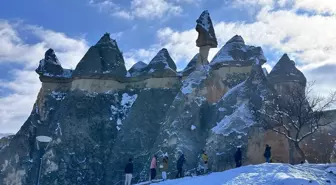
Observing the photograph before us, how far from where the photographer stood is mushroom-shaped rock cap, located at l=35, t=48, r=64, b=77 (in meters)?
44.2

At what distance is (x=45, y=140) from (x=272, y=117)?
12.8 m

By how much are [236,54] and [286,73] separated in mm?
4839

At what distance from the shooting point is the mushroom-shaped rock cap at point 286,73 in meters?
40.7

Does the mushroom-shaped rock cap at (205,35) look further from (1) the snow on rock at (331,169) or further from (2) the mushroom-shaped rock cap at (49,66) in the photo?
(1) the snow on rock at (331,169)

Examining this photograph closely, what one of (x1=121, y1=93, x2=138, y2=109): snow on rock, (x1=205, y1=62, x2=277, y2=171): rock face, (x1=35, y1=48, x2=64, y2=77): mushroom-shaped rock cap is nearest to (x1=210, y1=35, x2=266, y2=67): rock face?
(x1=205, y1=62, x2=277, y2=171): rock face

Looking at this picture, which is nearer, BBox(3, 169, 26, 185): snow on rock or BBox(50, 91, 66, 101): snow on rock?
BBox(3, 169, 26, 185): snow on rock

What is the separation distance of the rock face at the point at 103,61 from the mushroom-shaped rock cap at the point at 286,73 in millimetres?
13384

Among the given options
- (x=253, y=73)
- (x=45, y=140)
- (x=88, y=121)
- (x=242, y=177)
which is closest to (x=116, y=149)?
(x=88, y=121)

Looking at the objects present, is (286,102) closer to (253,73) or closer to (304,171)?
(253,73)

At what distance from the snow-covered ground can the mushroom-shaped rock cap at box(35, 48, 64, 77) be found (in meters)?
26.8

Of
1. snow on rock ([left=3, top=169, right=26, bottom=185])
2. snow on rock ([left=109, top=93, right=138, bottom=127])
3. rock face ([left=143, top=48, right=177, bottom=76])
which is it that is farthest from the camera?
rock face ([left=143, top=48, right=177, bottom=76])

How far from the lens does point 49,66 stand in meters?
45.2

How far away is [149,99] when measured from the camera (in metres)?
41.3

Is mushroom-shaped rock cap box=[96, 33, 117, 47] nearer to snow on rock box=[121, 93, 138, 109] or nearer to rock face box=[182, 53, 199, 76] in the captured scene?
snow on rock box=[121, 93, 138, 109]
